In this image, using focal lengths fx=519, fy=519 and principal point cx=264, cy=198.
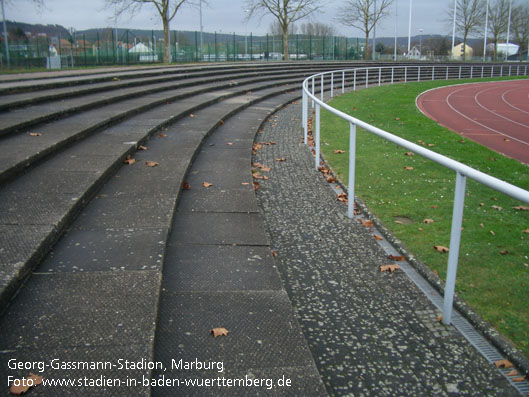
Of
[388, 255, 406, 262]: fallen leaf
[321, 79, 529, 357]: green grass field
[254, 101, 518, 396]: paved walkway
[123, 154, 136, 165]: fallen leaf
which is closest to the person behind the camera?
[254, 101, 518, 396]: paved walkway

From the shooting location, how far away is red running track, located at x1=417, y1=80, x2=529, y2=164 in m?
13.5

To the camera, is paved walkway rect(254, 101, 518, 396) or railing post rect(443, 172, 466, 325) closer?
paved walkway rect(254, 101, 518, 396)

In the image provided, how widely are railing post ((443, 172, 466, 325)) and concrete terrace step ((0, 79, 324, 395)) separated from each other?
1.14 metres

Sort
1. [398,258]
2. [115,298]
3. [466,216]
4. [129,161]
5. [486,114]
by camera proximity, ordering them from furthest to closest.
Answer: [486,114] → [129,161] → [466,216] → [398,258] → [115,298]

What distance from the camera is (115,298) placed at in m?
3.26

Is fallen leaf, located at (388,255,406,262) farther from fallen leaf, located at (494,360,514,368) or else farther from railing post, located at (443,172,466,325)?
fallen leaf, located at (494,360,514,368)

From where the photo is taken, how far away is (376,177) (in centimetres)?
760

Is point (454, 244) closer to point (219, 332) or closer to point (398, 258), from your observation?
point (398, 258)

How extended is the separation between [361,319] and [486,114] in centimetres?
1888

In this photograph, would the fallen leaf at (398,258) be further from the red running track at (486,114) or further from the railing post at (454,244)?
the red running track at (486,114)

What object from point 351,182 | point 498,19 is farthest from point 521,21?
point 351,182

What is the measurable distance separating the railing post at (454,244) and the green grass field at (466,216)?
10.2 inches

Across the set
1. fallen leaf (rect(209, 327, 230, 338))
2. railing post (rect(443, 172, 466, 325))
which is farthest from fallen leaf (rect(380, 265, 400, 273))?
fallen leaf (rect(209, 327, 230, 338))

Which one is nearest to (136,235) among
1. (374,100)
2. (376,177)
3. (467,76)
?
(376,177)
